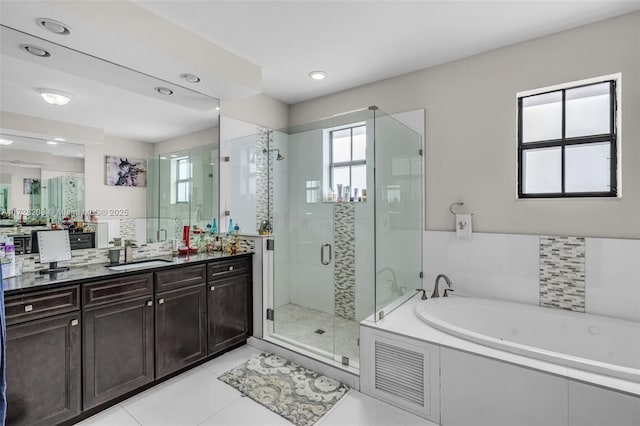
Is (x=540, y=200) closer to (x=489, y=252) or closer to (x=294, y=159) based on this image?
(x=489, y=252)

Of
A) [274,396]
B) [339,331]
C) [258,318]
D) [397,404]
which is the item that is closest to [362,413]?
[397,404]

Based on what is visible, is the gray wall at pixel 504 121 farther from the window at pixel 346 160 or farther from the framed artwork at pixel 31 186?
the framed artwork at pixel 31 186

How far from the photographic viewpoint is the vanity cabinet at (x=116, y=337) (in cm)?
201

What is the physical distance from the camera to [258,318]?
309cm

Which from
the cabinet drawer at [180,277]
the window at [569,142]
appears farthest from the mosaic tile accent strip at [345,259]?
the window at [569,142]

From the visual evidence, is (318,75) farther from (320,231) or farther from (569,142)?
(569,142)

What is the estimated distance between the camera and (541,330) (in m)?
2.42

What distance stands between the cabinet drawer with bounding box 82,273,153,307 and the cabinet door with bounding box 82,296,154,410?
5 centimetres

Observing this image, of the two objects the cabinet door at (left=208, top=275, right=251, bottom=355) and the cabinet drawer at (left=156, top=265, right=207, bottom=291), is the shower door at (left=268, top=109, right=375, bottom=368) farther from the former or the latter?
the cabinet drawer at (left=156, top=265, right=207, bottom=291)

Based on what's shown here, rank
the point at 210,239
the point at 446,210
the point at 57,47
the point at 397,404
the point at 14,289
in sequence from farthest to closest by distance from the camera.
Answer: the point at 210,239, the point at 446,210, the point at 397,404, the point at 57,47, the point at 14,289

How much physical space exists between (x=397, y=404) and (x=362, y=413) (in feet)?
0.85

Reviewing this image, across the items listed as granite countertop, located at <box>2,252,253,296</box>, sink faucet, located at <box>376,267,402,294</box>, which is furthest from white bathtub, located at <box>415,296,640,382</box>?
granite countertop, located at <box>2,252,253,296</box>

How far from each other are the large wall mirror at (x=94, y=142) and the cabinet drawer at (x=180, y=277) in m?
0.51

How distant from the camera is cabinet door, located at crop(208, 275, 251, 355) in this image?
278 cm
